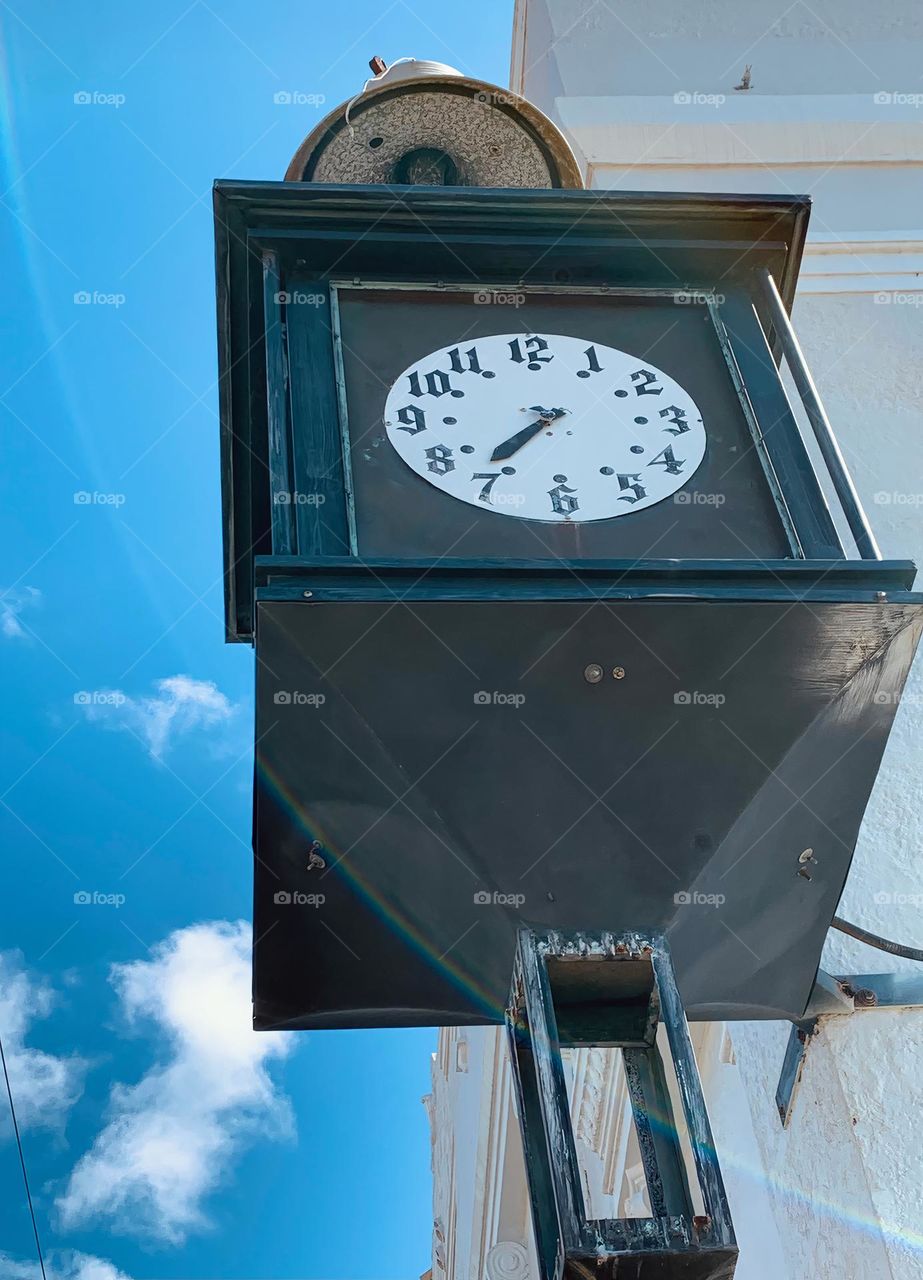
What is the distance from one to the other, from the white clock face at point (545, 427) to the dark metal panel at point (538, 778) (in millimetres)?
355

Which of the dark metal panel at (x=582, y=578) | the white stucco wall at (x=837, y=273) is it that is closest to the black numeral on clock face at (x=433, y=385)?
the dark metal panel at (x=582, y=578)

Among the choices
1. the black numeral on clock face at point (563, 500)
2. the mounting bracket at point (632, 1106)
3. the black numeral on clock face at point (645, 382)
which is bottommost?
the mounting bracket at point (632, 1106)

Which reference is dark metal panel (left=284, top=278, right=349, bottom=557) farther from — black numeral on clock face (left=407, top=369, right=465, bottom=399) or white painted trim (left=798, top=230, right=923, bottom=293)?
white painted trim (left=798, top=230, right=923, bottom=293)

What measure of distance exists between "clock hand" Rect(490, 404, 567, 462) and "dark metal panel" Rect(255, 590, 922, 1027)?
1.57ft

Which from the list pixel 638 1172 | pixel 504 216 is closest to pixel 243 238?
pixel 504 216

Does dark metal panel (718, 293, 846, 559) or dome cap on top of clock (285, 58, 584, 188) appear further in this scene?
dome cap on top of clock (285, 58, 584, 188)

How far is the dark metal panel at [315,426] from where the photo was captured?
2754 mm

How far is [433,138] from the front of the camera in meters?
3.62

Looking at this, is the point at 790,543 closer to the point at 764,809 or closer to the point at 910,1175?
the point at 764,809

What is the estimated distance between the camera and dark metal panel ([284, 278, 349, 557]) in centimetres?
275

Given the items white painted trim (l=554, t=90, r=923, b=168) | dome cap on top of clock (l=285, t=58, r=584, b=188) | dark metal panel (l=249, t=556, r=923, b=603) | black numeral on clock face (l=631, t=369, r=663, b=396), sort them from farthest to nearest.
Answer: white painted trim (l=554, t=90, r=923, b=168), dome cap on top of clock (l=285, t=58, r=584, b=188), black numeral on clock face (l=631, t=369, r=663, b=396), dark metal panel (l=249, t=556, r=923, b=603)

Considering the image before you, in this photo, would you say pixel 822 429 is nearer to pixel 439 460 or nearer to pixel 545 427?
pixel 545 427

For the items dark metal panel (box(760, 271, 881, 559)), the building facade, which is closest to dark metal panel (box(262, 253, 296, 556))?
dark metal panel (box(760, 271, 881, 559))

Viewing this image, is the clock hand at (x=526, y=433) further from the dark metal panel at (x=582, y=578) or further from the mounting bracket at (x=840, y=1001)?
the mounting bracket at (x=840, y=1001)
